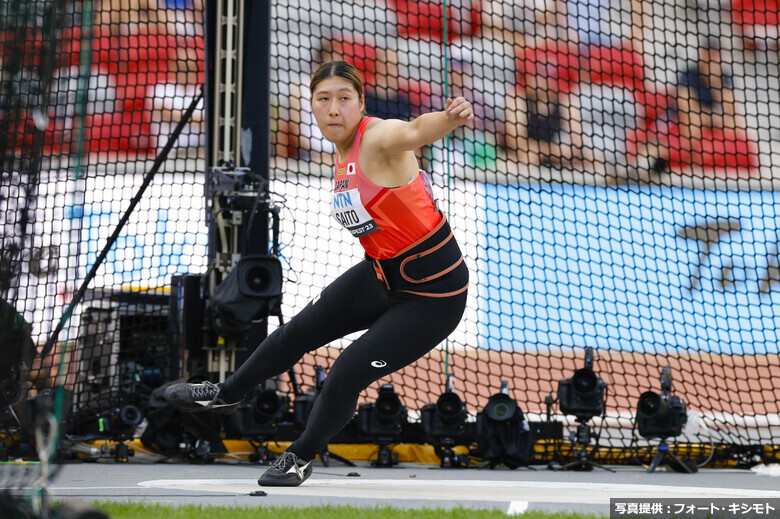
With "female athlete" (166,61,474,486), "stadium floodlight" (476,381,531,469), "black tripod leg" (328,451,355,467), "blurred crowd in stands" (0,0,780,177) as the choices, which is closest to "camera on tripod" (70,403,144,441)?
"black tripod leg" (328,451,355,467)

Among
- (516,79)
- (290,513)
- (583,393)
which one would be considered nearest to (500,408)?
(583,393)

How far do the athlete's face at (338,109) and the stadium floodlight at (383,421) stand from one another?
334 cm

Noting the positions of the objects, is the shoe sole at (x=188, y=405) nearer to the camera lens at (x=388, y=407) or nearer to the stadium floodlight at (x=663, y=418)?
the camera lens at (x=388, y=407)

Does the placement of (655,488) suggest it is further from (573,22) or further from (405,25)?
(573,22)

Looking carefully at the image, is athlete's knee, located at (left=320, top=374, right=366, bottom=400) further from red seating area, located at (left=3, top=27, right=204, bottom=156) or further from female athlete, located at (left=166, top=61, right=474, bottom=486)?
red seating area, located at (left=3, top=27, right=204, bottom=156)

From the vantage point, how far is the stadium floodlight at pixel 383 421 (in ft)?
22.2

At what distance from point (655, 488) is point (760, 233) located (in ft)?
22.9

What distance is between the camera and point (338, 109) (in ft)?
12.3

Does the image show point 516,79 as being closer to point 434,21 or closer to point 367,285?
point 434,21

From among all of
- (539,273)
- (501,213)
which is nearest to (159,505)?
(501,213)

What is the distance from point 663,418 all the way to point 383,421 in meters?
2.01

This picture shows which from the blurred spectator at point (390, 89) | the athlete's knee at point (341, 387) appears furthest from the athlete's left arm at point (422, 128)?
the blurred spectator at point (390, 89)

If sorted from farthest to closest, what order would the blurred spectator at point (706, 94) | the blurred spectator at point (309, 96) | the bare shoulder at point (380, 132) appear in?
the blurred spectator at point (706, 94)
the blurred spectator at point (309, 96)
the bare shoulder at point (380, 132)

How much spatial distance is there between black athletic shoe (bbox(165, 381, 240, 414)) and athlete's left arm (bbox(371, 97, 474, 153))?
128 centimetres
